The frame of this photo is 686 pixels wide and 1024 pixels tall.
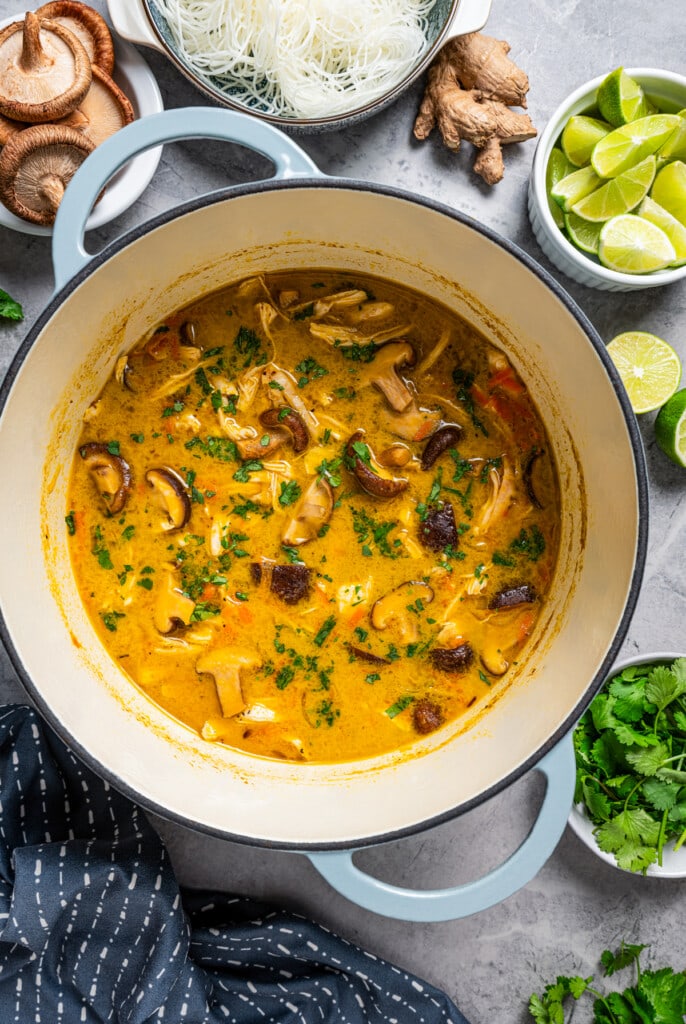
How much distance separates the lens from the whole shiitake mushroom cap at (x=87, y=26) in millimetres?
2746

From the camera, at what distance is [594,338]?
2.34 m

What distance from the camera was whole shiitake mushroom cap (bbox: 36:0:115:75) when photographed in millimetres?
2746

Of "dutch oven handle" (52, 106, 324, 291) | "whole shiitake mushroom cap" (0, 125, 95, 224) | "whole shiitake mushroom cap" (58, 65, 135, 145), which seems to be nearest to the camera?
"dutch oven handle" (52, 106, 324, 291)

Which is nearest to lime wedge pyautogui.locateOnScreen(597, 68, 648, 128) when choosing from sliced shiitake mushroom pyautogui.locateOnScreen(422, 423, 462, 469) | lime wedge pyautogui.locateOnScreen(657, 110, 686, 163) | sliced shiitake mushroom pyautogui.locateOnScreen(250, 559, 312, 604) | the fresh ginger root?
A: lime wedge pyautogui.locateOnScreen(657, 110, 686, 163)

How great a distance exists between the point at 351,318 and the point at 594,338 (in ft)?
2.72

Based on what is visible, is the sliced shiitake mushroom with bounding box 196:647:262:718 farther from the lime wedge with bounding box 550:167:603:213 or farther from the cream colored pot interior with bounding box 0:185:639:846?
the lime wedge with bounding box 550:167:603:213

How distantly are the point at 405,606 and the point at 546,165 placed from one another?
1558 mm

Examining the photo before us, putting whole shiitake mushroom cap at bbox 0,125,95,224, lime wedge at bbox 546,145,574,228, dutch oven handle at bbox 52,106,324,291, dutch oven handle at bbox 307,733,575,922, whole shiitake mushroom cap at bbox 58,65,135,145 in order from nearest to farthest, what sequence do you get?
dutch oven handle at bbox 52,106,324,291 < dutch oven handle at bbox 307,733,575,922 < whole shiitake mushroom cap at bbox 0,125,95,224 < whole shiitake mushroom cap at bbox 58,65,135,145 < lime wedge at bbox 546,145,574,228

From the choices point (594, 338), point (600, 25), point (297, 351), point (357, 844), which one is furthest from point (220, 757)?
point (600, 25)

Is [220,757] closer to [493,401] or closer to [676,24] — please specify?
[493,401]

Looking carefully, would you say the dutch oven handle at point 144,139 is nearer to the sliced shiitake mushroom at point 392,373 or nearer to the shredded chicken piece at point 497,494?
the sliced shiitake mushroom at point 392,373

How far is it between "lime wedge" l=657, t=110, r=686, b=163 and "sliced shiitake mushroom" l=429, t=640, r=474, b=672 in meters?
1.77

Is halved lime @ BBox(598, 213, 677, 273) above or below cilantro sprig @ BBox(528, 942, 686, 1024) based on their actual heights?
above

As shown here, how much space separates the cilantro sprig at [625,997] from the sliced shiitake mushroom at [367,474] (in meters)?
1.96
